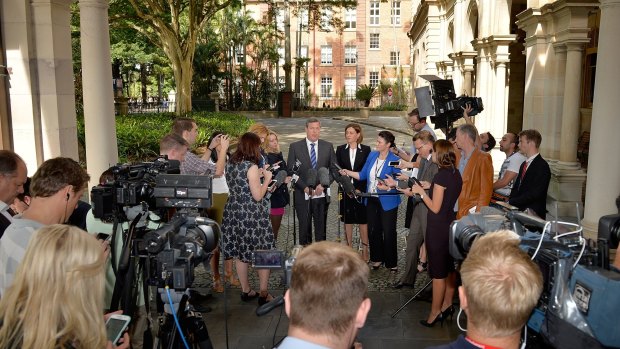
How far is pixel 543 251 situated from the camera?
2596 mm

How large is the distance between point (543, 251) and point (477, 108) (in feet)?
18.4

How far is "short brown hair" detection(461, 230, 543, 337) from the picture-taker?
203 cm

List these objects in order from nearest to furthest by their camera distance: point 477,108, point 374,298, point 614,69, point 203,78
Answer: point 374,298 → point 614,69 → point 477,108 → point 203,78

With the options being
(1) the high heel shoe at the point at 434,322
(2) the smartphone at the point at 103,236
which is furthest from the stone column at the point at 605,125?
(2) the smartphone at the point at 103,236

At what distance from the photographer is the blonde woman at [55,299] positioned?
2.13m

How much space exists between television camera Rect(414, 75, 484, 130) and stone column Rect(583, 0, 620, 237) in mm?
1583

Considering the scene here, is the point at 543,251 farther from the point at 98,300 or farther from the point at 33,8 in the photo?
the point at 33,8

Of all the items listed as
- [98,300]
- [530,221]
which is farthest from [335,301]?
[530,221]

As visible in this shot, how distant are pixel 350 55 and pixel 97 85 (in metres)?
49.4

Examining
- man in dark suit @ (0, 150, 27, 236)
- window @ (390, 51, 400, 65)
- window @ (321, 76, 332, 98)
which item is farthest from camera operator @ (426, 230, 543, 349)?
window @ (321, 76, 332, 98)

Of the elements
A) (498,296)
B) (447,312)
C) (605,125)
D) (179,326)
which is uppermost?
(605,125)

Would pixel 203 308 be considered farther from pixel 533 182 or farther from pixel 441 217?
pixel 533 182

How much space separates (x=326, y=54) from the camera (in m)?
55.3

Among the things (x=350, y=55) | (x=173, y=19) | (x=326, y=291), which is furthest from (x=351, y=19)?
(x=326, y=291)
